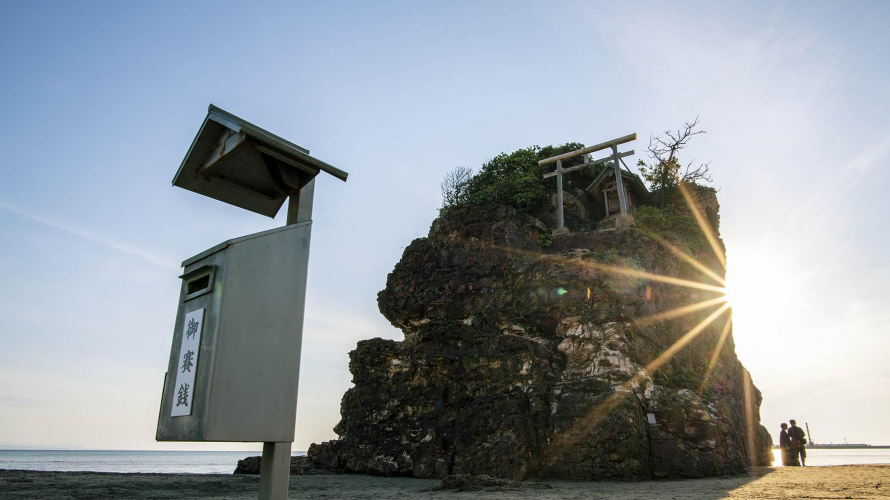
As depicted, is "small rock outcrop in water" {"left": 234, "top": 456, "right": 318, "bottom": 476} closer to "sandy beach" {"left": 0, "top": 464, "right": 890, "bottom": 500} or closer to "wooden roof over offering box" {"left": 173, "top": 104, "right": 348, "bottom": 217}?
"sandy beach" {"left": 0, "top": 464, "right": 890, "bottom": 500}

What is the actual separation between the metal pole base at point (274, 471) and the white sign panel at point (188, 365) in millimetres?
750

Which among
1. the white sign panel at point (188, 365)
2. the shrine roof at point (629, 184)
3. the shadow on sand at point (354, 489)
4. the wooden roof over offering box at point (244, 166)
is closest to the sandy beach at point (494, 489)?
the shadow on sand at point (354, 489)

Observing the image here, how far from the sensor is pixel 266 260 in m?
4.84

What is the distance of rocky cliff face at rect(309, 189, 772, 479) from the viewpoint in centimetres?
1375

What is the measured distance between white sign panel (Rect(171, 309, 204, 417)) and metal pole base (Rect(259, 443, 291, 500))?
0.75 meters

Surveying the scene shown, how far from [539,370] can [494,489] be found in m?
4.70

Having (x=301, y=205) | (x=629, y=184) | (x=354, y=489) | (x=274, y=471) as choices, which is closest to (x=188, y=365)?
(x=274, y=471)

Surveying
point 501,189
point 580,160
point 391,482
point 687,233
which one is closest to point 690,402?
point 391,482

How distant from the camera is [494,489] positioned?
10.9 meters

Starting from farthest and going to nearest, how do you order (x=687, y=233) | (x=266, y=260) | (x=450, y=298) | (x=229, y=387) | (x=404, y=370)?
1. (x=687, y=233)
2. (x=450, y=298)
3. (x=404, y=370)
4. (x=266, y=260)
5. (x=229, y=387)

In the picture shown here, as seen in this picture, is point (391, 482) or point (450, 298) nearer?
point (391, 482)

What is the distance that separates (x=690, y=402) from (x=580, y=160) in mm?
14128

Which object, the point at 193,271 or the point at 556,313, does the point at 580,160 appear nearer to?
the point at 556,313

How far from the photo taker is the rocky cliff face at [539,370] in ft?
45.1
